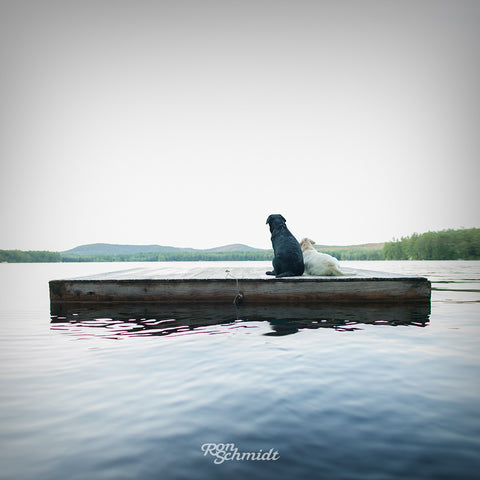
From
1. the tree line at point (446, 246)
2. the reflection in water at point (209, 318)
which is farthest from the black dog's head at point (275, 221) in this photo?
the tree line at point (446, 246)

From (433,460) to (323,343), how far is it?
2.83m

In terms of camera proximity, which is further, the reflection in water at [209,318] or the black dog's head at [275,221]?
the black dog's head at [275,221]

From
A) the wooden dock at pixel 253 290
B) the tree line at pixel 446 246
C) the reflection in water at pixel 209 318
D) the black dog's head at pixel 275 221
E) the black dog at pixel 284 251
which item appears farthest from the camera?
the tree line at pixel 446 246

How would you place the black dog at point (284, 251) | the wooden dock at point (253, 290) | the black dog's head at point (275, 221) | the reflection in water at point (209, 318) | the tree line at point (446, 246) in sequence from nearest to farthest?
the reflection in water at point (209, 318) < the wooden dock at point (253, 290) < the black dog at point (284, 251) < the black dog's head at point (275, 221) < the tree line at point (446, 246)

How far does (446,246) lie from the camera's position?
6569 cm

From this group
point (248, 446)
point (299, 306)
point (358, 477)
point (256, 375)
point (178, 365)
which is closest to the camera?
point (358, 477)

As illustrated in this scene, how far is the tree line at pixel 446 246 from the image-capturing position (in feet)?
211

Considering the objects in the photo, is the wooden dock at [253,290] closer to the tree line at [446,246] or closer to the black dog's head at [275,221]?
the black dog's head at [275,221]

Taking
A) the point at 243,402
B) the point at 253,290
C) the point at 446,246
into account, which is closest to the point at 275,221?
the point at 253,290

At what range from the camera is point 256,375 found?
353 centimetres

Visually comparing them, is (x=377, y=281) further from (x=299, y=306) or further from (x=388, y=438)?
(x=388, y=438)

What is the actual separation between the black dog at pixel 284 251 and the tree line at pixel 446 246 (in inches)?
2679

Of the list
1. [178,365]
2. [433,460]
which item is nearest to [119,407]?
[178,365]

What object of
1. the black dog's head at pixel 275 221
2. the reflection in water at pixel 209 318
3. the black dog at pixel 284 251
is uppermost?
the black dog's head at pixel 275 221
